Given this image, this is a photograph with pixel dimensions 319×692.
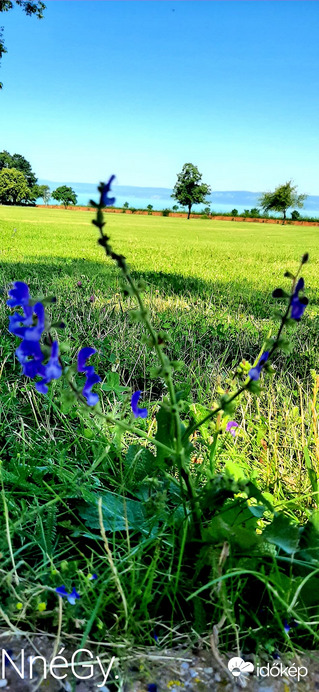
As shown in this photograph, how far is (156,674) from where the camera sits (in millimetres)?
1051

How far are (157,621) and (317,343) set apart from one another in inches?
110

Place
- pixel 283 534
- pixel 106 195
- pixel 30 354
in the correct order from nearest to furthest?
1. pixel 106 195
2. pixel 30 354
3. pixel 283 534

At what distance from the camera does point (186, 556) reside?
4.46 feet

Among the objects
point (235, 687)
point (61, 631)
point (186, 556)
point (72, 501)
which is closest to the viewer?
point (235, 687)

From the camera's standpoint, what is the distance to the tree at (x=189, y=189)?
87562 mm

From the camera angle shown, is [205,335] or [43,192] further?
[43,192]

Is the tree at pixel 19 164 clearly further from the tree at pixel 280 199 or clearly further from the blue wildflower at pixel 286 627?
the blue wildflower at pixel 286 627

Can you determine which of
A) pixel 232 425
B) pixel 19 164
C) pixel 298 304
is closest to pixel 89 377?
pixel 298 304

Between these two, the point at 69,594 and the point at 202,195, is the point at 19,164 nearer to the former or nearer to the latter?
the point at 202,195

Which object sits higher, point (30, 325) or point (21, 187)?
point (21, 187)

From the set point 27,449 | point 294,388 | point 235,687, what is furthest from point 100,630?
point 294,388

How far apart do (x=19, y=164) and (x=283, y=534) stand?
110m

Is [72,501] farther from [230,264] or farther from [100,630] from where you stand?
[230,264]

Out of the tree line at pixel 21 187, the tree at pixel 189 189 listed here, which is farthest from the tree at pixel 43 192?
the tree at pixel 189 189
